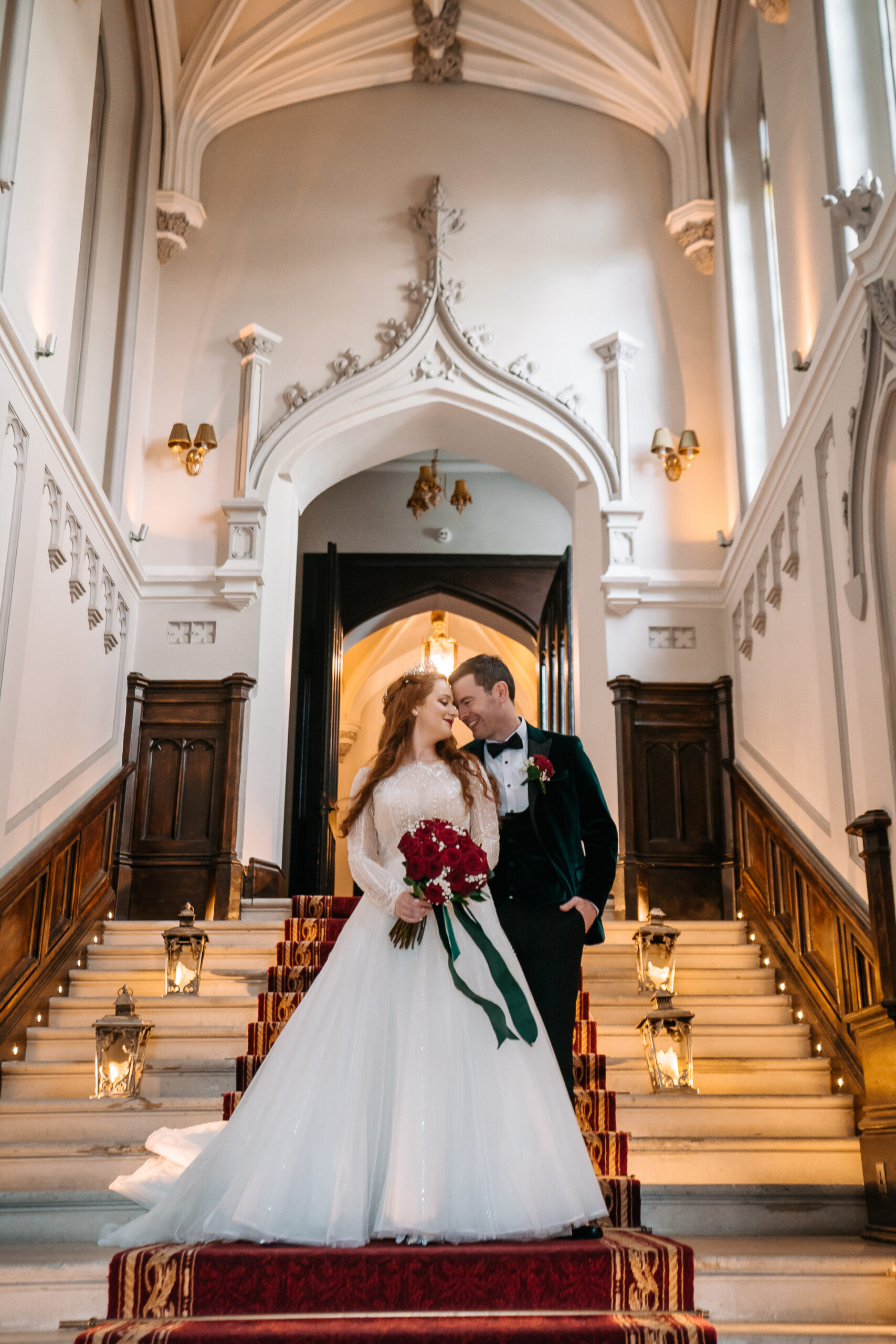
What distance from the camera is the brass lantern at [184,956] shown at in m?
6.02

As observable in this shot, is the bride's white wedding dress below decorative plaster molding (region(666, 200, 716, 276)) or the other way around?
below

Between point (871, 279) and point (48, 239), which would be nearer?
point (871, 279)

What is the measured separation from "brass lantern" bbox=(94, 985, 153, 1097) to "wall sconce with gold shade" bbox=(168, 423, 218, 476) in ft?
16.9

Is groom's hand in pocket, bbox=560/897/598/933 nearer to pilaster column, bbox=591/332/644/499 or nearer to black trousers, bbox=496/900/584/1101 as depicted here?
black trousers, bbox=496/900/584/1101

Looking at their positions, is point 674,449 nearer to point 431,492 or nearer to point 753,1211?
point 431,492

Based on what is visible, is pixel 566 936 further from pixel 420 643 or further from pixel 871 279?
pixel 420 643

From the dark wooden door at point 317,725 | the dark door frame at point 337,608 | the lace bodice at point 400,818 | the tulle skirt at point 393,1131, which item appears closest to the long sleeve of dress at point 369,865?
the lace bodice at point 400,818

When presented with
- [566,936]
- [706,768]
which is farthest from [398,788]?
[706,768]

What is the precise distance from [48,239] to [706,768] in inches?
214

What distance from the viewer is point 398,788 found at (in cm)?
389

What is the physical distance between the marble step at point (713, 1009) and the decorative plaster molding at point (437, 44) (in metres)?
7.83

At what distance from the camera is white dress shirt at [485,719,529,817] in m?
3.92

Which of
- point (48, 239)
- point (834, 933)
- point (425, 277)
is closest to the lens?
point (834, 933)

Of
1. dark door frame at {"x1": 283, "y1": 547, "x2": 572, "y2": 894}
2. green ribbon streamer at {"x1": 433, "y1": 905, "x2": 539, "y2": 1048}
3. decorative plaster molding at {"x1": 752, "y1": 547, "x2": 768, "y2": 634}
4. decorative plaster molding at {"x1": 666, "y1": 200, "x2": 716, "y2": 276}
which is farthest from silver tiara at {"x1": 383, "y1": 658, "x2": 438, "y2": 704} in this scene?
decorative plaster molding at {"x1": 666, "y1": 200, "x2": 716, "y2": 276}
